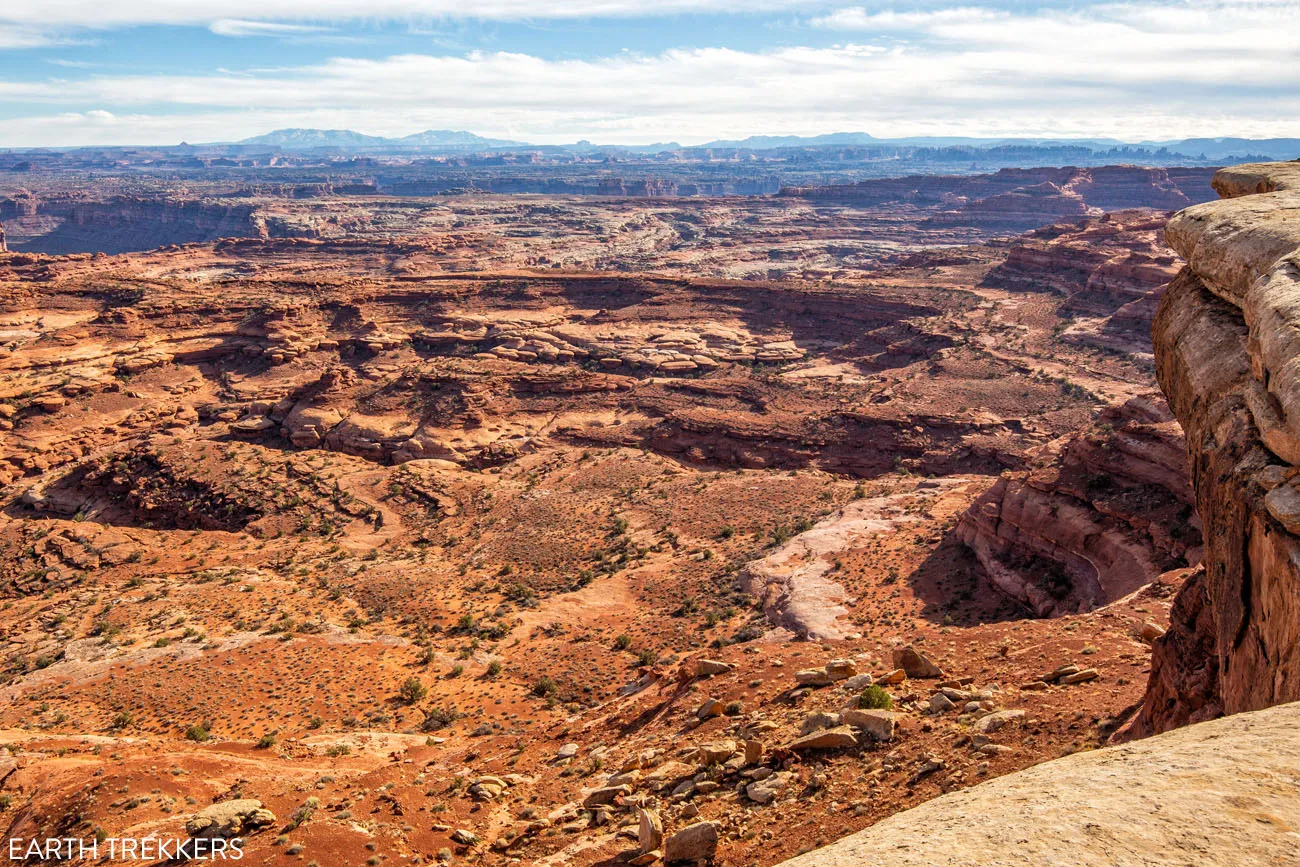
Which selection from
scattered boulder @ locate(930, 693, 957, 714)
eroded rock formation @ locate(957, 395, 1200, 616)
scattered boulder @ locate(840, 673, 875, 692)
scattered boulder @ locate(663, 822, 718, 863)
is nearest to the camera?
scattered boulder @ locate(663, 822, 718, 863)

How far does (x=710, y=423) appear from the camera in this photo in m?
45.9

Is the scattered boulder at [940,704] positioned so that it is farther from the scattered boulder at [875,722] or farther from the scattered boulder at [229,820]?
the scattered boulder at [229,820]

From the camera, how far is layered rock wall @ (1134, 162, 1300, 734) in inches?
298

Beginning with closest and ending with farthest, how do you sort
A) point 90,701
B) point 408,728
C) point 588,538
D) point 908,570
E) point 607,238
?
1. point 408,728
2. point 90,701
3. point 908,570
4. point 588,538
5. point 607,238

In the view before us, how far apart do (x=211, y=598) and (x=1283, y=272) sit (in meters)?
31.8

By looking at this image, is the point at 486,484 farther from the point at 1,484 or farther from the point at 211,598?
the point at 1,484

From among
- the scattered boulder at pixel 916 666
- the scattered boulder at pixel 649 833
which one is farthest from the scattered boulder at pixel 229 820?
the scattered boulder at pixel 916 666

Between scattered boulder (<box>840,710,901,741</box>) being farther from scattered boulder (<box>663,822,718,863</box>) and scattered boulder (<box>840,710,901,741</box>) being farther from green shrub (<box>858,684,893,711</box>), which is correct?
scattered boulder (<box>663,822,718,863</box>)

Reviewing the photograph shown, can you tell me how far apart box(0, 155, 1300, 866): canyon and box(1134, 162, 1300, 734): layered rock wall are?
0.06 m

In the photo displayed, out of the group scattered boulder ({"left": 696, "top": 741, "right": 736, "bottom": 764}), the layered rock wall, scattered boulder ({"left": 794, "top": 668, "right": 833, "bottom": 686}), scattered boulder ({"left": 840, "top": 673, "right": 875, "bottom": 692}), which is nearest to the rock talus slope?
the layered rock wall

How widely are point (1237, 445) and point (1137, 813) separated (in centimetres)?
472

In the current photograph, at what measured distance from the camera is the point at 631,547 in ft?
110

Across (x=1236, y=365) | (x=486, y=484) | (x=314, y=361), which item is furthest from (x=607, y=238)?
(x=1236, y=365)

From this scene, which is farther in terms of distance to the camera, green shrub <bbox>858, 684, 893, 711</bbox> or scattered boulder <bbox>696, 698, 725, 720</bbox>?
scattered boulder <bbox>696, 698, 725, 720</bbox>
